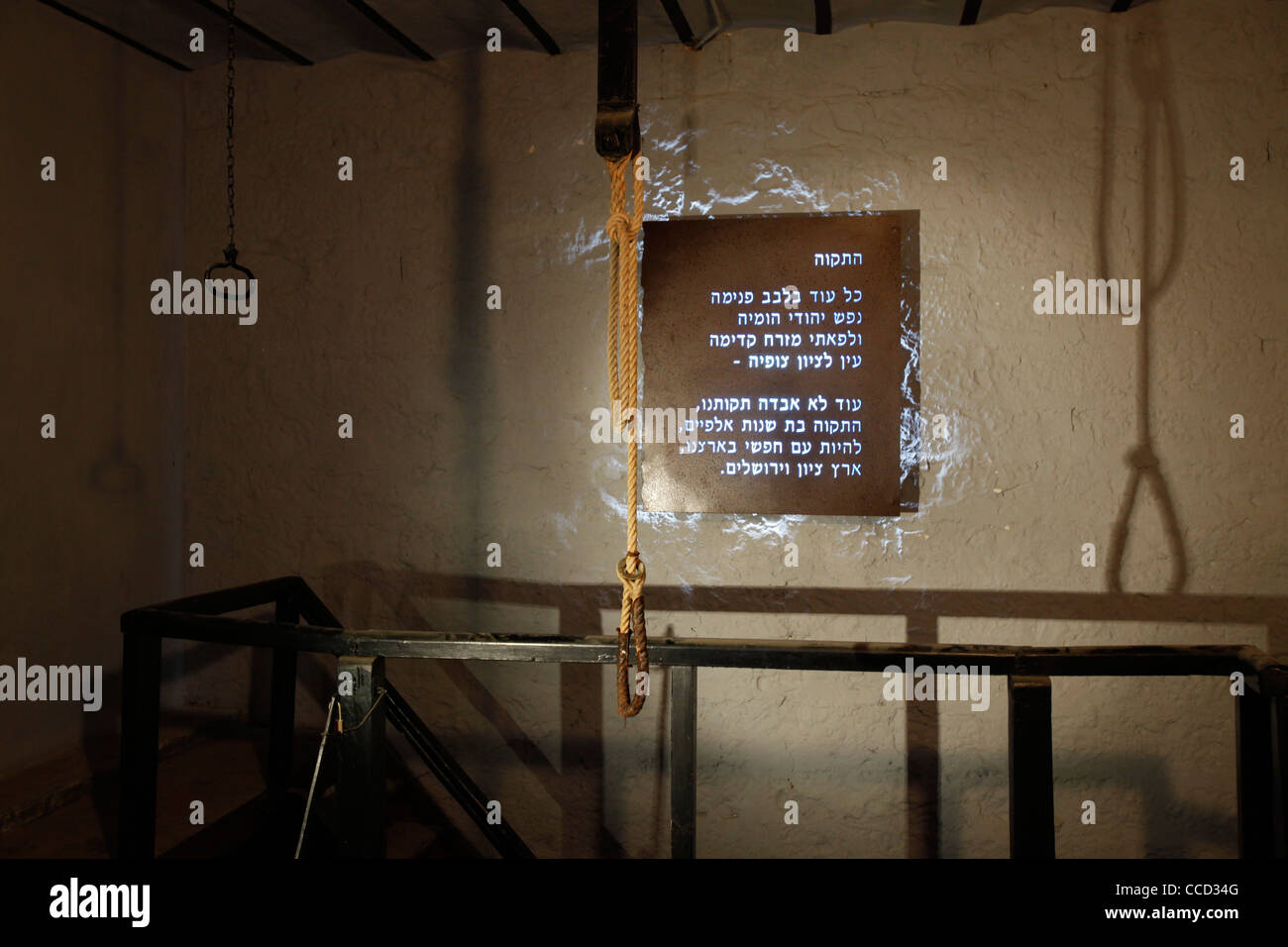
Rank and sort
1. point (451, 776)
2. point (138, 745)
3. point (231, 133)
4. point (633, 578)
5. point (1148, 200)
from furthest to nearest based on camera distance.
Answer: point (231, 133), point (1148, 200), point (451, 776), point (138, 745), point (633, 578)

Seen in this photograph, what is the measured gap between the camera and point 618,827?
3.13 meters

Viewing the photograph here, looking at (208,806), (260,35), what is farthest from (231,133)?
(208,806)

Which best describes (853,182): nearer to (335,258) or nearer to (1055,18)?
(1055,18)

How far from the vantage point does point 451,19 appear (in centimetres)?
301

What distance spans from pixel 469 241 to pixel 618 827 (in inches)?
93.7

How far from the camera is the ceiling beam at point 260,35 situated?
2834 millimetres

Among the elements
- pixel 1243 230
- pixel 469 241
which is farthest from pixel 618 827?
pixel 1243 230

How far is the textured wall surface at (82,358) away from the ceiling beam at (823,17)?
265 centimetres

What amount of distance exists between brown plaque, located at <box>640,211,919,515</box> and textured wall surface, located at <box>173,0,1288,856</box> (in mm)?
101

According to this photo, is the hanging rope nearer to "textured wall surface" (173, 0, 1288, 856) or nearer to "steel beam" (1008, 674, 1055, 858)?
"steel beam" (1008, 674, 1055, 858)

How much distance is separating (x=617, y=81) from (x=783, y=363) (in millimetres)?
1412

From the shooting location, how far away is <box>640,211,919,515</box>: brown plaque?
291 centimetres

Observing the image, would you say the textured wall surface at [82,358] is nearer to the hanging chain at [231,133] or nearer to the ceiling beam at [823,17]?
the hanging chain at [231,133]

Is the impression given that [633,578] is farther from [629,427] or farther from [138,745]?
[138,745]
